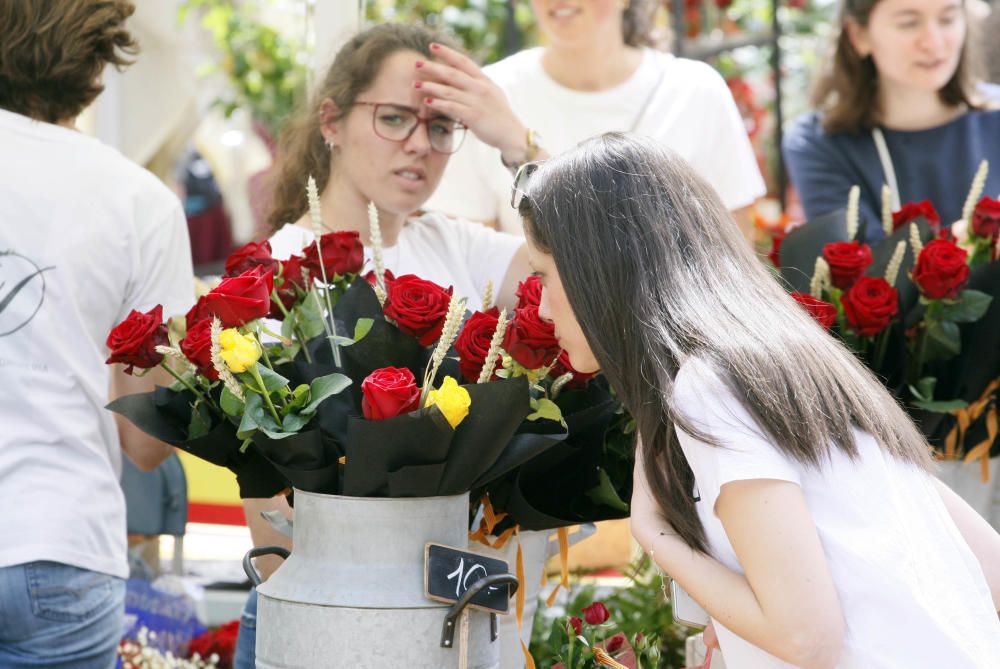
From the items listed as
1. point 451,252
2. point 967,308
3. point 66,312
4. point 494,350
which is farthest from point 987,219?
point 66,312

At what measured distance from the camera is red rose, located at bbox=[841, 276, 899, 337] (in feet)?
6.45

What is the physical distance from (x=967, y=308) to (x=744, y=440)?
0.89 m

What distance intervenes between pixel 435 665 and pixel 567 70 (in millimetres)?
1517

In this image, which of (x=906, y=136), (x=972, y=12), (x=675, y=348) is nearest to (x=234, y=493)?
(x=906, y=136)

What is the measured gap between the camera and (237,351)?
144 centimetres

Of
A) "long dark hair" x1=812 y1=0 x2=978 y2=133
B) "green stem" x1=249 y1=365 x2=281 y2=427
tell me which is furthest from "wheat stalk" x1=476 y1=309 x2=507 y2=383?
"long dark hair" x1=812 y1=0 x2=978 y2=133

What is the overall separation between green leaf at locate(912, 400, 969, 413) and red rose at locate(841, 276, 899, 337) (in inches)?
5.6

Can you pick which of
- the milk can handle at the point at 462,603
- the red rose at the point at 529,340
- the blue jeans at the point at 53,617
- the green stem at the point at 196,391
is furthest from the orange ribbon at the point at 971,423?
the blue jeans at the point at 53,617

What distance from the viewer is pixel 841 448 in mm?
1394

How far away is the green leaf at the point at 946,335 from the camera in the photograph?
2.04m

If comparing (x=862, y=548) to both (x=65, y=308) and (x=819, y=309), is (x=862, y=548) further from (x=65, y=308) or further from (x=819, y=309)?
(x=65, y=308)

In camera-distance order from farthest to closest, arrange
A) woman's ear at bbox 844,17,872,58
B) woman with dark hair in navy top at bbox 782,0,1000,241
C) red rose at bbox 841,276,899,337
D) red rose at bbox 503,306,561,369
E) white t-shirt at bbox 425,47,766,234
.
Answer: woman's ear at bbox 844,17,872,58 < woman with dark hair in navy top at bbox 782,0,1000,241 < white t-shirt at bbox 425,47,766,234 < red rose at bbox 841,276,899,337 < red rose at bbox 503,306,561,369

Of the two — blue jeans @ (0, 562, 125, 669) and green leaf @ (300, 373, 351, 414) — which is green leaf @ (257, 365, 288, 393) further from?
blue jeans @ (0, 562, 125, 669)

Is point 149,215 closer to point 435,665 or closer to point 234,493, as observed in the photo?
point 435,665
